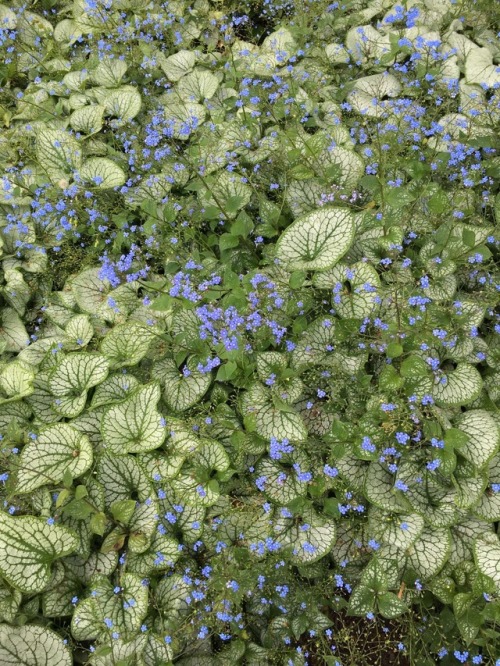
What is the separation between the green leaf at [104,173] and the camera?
3.83 metres

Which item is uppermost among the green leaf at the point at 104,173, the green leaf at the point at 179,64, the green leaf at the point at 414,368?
the green leaf at the point at 179,64

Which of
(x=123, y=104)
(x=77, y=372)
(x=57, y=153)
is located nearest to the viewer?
(x=77, y=372)

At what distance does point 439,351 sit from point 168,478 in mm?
1771

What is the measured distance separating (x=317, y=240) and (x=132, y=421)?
1.60 meters

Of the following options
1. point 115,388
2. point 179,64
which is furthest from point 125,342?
point 179,64

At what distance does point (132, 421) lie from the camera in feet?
9.96

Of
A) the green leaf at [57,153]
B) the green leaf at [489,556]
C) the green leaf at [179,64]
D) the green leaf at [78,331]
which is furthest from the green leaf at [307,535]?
the green leaf at [179,64]

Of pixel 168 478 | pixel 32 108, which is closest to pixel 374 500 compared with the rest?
pixel 168 478

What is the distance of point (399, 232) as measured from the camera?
3.09 meters

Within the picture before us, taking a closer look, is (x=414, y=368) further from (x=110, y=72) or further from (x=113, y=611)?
(x=110, y=72)

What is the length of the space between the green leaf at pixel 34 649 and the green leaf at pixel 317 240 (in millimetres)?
2477

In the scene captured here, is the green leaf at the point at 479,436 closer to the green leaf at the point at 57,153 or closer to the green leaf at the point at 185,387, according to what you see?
the green leaf at the point at 185,387

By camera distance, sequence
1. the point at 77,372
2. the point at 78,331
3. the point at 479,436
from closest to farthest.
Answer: the point at 479,436 < the point at 77,372 < the point at 78,331

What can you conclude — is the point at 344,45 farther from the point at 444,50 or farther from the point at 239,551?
the point at 239,551
